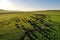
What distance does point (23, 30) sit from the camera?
267 cm

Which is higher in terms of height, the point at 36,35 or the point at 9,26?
the point at 9,26

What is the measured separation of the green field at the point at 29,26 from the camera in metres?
2.61

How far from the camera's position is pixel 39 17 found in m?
2.93

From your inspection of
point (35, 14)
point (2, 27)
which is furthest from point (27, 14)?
point (2, 27)

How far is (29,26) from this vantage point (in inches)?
108

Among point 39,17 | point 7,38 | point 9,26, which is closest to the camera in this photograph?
point 7,38

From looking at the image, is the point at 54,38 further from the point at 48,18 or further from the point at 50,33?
the point at 48,18

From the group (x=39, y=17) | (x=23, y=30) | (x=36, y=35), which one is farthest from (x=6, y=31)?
(x=39, y=17)

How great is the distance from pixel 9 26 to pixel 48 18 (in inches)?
32.7

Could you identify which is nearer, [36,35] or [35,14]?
[36,35]

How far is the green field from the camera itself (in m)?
Answer: 2.61

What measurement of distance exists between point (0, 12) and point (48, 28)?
1.09m

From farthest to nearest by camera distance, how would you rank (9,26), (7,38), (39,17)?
(39,17)
(9,26)
(7,38)

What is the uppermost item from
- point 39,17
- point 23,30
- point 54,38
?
point 39,17
